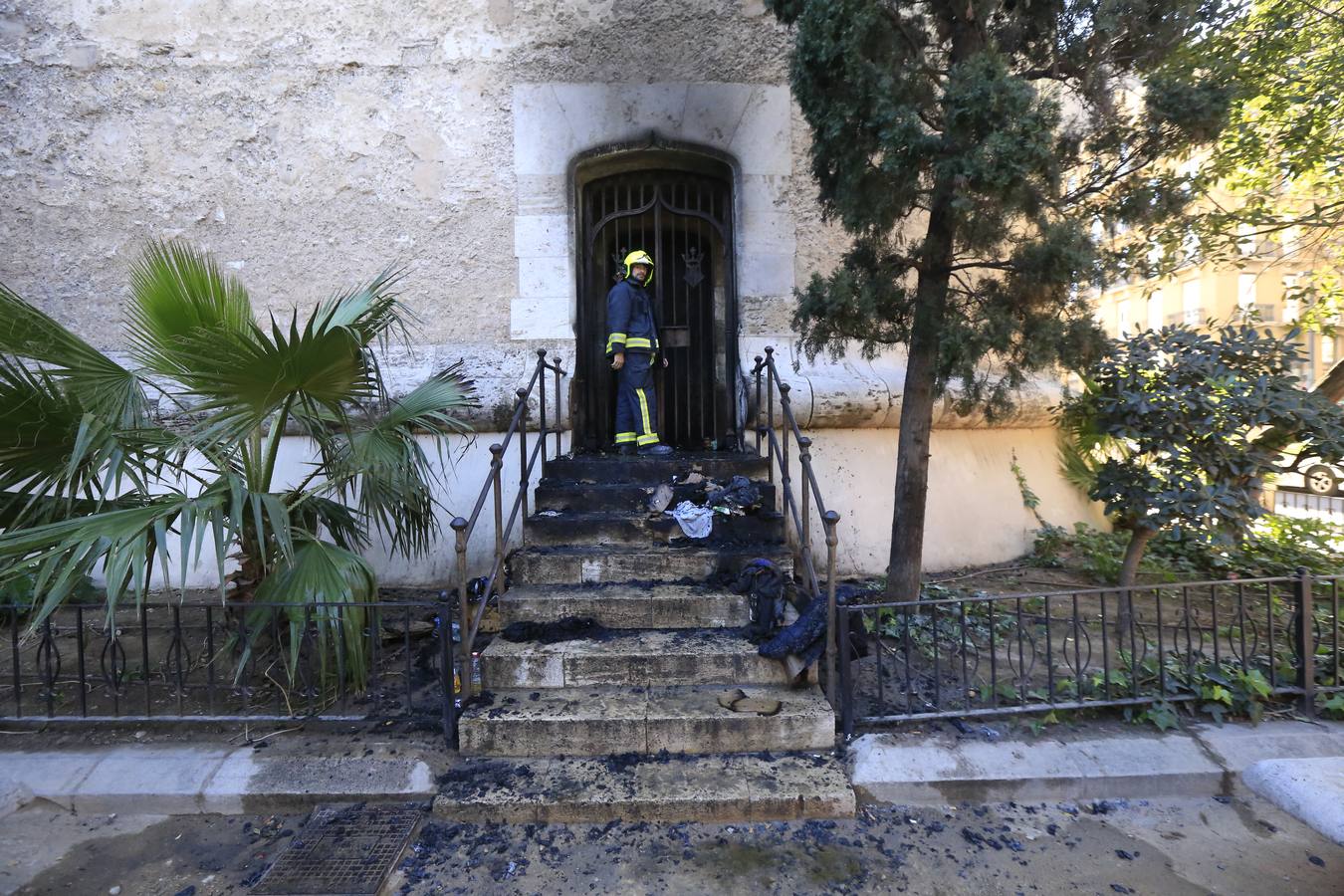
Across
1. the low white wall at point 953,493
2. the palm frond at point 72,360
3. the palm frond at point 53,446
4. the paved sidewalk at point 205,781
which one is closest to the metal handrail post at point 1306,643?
the low white wall at point 953,493

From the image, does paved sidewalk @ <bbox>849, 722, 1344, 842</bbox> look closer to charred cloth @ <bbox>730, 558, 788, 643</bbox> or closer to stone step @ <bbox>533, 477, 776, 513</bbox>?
charred cloth @ <bbox>730, 558, 788, 643</bbox>

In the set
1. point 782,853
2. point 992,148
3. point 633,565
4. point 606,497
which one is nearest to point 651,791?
point 782,853

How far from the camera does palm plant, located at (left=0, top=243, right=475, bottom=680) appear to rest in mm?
3068

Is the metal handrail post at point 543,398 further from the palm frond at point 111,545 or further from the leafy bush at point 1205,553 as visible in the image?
the leafy bush at point 1205,553

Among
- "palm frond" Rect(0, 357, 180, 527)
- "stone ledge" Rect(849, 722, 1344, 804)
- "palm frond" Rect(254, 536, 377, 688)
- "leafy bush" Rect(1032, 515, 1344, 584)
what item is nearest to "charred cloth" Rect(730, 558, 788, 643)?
"stone ledge" Rect(849, 722, 1344, 804)

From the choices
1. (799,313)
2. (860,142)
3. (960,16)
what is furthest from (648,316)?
(960,16)

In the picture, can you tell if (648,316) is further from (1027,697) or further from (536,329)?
(1027,697)

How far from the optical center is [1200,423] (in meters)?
4.42

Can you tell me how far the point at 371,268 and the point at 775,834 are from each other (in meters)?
5.51

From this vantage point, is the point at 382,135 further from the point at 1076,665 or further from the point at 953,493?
the point at 1076,665

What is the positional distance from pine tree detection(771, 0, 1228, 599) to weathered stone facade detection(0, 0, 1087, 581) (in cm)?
182

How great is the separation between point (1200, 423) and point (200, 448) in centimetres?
597

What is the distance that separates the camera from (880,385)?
5883 millimetres

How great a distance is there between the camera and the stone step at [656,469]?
5.28 m
